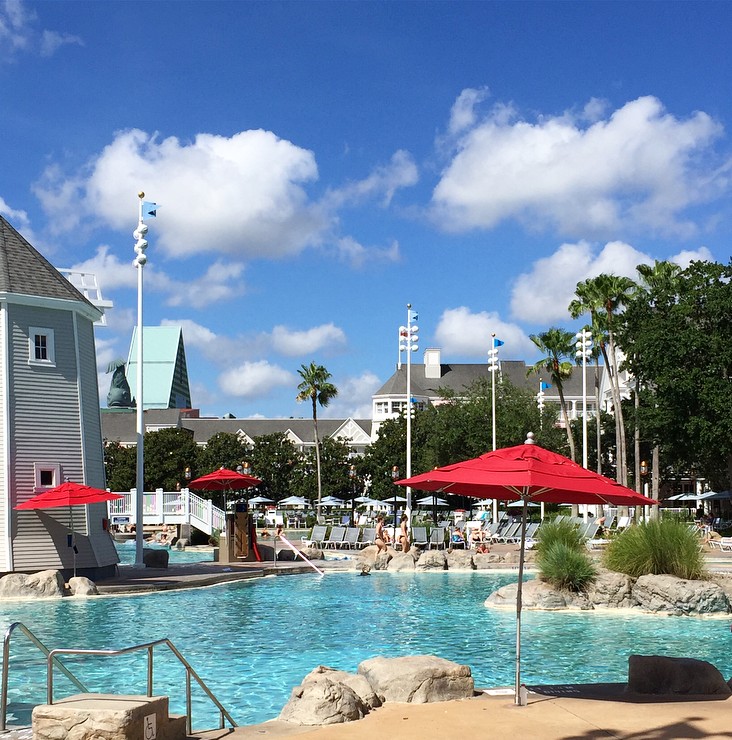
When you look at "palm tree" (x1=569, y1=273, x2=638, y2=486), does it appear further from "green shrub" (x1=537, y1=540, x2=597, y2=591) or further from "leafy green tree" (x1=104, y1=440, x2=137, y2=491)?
"leafy green tree" (x1=104, y1=440, x2=137, y2=491)

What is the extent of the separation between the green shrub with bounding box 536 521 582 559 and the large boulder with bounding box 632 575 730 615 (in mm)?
2297

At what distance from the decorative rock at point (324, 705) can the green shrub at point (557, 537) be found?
1217 cm

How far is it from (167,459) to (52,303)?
57748 millimetres

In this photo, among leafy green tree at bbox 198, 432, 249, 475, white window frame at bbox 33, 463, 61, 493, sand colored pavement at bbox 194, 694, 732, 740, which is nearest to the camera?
sand colored pavement at bbox 194, 694, 732, 740

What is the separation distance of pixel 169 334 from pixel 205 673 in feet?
522

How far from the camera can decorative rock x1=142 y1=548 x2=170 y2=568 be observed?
2706cm

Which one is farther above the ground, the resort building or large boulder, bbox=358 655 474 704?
the resort building

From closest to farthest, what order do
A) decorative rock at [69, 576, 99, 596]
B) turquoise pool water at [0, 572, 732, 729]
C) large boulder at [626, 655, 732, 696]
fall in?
large boulder at [626, 655, 732, 696]
turquoise pool water at [0, 572, 732, 729]
decorative rock at [69, 576, 99, 596]

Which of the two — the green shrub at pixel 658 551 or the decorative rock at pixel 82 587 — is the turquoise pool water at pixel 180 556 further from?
the green shrub at pixel 658 551

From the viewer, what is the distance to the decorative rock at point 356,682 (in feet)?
27.9

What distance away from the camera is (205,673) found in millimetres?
12461

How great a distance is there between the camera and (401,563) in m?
27.1

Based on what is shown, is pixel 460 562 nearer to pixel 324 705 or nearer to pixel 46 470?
pixel 46 470

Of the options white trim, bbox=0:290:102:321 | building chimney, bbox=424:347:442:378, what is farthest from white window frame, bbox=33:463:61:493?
building chimney, bbox=424:347:442:378
